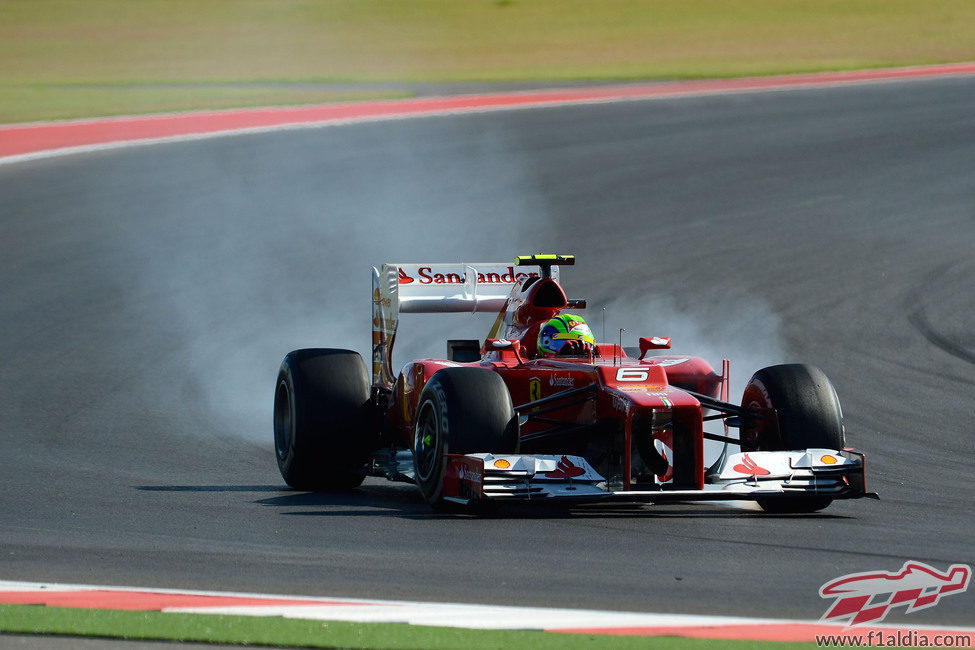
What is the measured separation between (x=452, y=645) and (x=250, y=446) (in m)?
7.87

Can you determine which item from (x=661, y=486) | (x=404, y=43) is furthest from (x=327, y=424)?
(x=404, y=43)

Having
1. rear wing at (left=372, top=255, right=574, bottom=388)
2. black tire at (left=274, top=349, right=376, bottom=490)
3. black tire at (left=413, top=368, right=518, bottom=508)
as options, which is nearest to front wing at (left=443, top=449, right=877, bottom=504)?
black tire at (left=413, top=368, right=518, bottom=508)

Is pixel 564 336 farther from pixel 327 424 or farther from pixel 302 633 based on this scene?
pixel 302 633

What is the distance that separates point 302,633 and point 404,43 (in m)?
45.9

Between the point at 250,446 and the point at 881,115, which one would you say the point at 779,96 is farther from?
the point at 250,446

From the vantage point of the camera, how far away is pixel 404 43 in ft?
165

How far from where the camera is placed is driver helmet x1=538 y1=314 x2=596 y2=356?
34.9 ft

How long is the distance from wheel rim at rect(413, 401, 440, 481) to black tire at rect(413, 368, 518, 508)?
3 centimetres

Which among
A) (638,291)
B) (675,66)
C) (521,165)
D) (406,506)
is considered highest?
(675,66)

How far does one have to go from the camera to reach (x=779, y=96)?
112ft

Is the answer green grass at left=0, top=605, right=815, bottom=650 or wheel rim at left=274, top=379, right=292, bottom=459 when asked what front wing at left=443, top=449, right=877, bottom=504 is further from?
green grass at left=0, top=605, right=815, bottom=650

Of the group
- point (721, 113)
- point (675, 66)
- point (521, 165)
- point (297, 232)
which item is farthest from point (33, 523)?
point (675, 66)

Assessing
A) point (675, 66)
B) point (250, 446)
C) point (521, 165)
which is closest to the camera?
point (250, 446)

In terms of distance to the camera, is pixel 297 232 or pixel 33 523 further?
pixel 297 232
